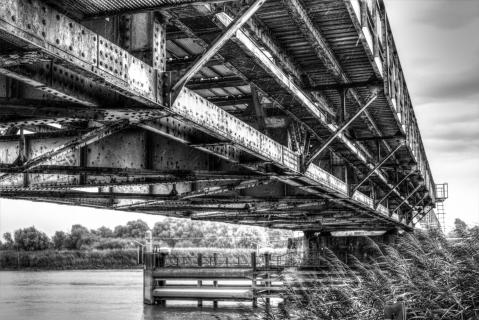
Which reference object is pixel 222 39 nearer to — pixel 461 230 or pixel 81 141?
pixel 81 141

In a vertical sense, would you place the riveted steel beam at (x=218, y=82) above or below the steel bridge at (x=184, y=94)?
above

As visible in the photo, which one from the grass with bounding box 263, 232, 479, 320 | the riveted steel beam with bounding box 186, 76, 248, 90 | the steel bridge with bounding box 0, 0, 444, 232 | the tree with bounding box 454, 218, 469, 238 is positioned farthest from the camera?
the riveted steel beam with bounding box 186, 76, 248, 90

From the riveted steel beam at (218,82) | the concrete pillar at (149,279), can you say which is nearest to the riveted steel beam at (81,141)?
the riveted steel beam at (218,82)

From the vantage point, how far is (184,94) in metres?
8.39

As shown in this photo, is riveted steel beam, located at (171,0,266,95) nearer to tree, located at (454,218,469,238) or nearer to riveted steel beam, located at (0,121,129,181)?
riveted steel beam, located at (0,121,129,181)

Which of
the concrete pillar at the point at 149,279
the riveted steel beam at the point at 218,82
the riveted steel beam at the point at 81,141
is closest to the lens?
the riveted steel beam at the point at 81,141

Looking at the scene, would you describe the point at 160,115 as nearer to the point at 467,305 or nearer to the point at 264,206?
the point at 467,305

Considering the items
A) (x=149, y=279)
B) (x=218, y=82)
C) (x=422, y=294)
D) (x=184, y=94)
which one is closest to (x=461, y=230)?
(x=422, y=294)

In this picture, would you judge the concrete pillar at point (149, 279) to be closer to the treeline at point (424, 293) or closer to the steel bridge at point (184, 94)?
the steel bridge at point (184, 94)

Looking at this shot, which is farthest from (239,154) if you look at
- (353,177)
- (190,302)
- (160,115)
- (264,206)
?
(190,302)

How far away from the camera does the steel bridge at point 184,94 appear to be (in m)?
6.55

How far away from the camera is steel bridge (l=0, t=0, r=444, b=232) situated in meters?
6.55

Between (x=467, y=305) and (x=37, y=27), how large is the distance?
7651 mm

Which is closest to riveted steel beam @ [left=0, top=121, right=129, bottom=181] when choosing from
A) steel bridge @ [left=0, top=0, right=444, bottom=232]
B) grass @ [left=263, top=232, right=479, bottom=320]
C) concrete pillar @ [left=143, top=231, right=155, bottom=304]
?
steel bridge @ [left=0, top=0, right=444, bottom=232]
